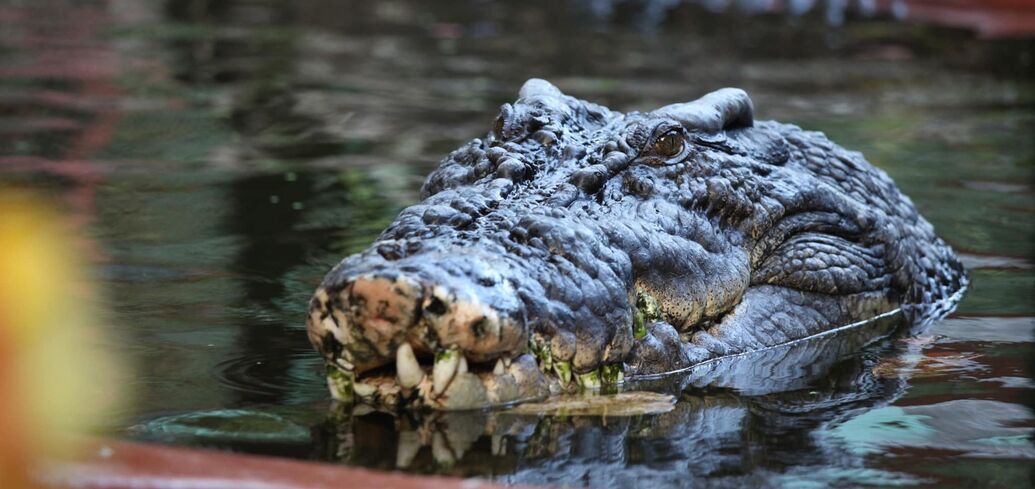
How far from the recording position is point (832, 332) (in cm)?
525

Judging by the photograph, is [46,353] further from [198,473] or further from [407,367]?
[198,473]

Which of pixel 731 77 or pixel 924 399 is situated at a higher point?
pixel 731 77

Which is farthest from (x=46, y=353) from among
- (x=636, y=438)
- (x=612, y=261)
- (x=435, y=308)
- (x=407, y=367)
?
(x=636, y=438)

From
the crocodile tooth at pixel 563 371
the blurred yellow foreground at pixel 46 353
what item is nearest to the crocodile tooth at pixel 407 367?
the crocodile tooth at pixel 563 371

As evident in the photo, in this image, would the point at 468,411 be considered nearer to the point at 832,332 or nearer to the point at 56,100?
the point at 832,332

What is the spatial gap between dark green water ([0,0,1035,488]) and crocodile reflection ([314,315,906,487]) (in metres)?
0.01

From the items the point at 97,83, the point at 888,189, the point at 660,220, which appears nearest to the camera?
the point at 660,220

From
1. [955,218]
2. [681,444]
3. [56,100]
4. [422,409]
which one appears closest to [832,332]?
[681,444]

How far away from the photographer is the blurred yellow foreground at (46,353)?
2906 millimetres

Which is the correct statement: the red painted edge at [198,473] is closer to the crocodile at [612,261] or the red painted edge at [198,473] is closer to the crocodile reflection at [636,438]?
the crocodile reflection at [636,438]

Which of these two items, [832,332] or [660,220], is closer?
[660,220]

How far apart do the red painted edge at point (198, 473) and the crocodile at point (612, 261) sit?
0.51 metres

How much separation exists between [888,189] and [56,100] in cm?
676

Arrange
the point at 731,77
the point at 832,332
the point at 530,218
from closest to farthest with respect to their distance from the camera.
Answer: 1. the point at 530,218
2. the point at 832,332
3. the point at 731,77
